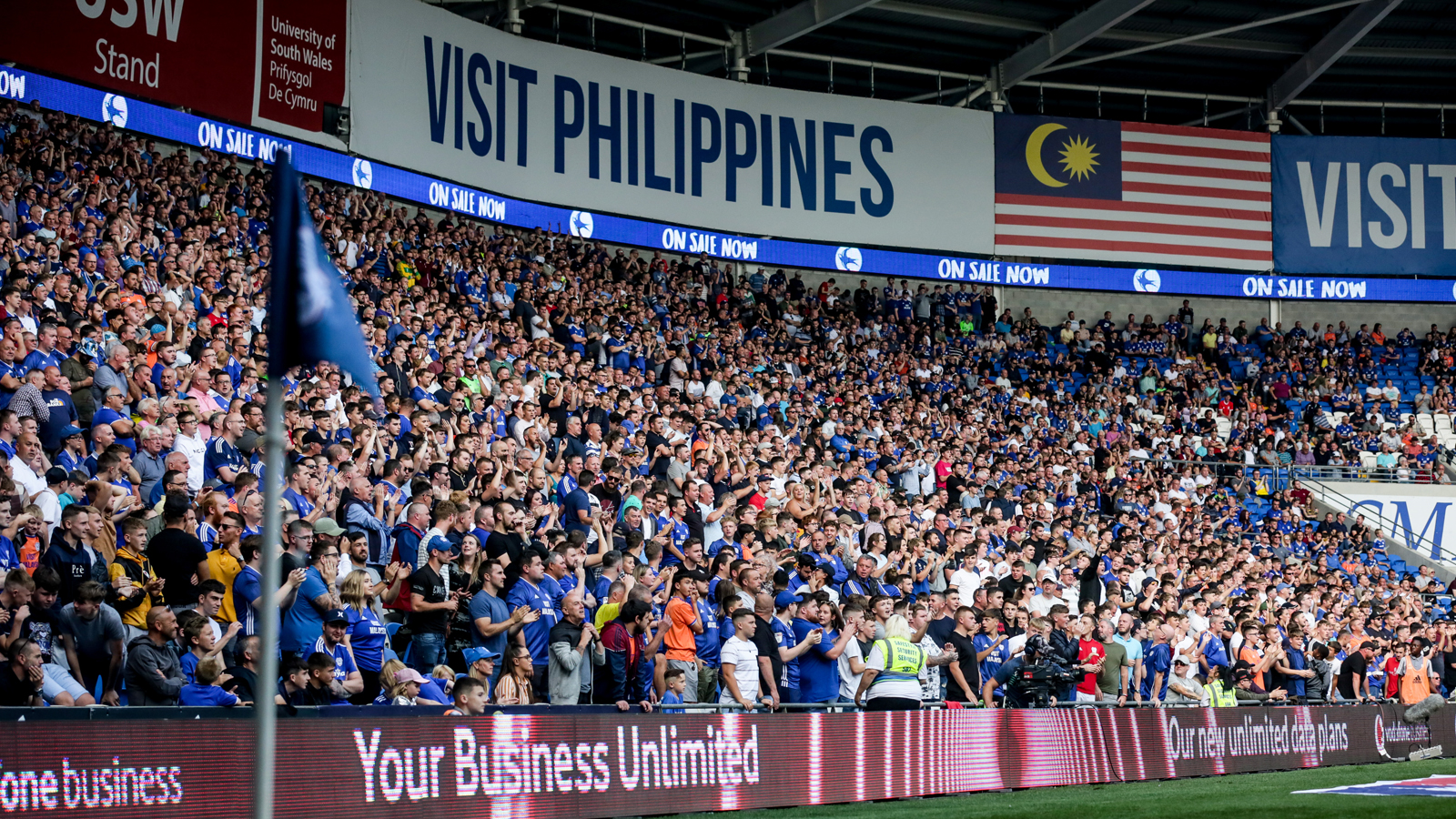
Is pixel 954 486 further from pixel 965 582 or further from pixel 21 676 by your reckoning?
pixel 21 676

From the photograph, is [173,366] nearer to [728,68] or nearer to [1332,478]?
[728,68]

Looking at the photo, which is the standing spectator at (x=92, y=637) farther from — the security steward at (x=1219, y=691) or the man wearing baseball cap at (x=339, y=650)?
the security steward at (x=1219, y=691)

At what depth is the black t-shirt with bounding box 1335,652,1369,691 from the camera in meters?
20.8

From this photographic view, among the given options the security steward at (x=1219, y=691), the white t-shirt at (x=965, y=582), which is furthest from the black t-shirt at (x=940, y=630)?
the security steward at (x=1219, y=691)

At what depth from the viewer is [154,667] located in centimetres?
905

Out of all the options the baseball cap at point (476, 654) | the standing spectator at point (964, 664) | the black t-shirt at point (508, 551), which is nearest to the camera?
the baseball cap at point (476, 654)

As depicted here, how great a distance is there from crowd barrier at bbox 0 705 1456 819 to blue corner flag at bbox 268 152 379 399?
357 centimetres

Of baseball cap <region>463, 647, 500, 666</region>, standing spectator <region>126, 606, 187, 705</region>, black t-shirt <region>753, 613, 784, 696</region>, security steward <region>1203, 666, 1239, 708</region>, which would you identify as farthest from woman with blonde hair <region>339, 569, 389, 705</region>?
security steward <region>1203, 666, 1239, 708</region>

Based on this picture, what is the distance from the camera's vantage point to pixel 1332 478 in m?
32.8

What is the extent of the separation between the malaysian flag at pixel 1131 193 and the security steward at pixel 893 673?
2305cm

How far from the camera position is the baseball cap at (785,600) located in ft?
46.4

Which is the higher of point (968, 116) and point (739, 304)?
point (968, 116)

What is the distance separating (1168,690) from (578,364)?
8.59 m


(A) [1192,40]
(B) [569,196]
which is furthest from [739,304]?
(A) [1192,40]
